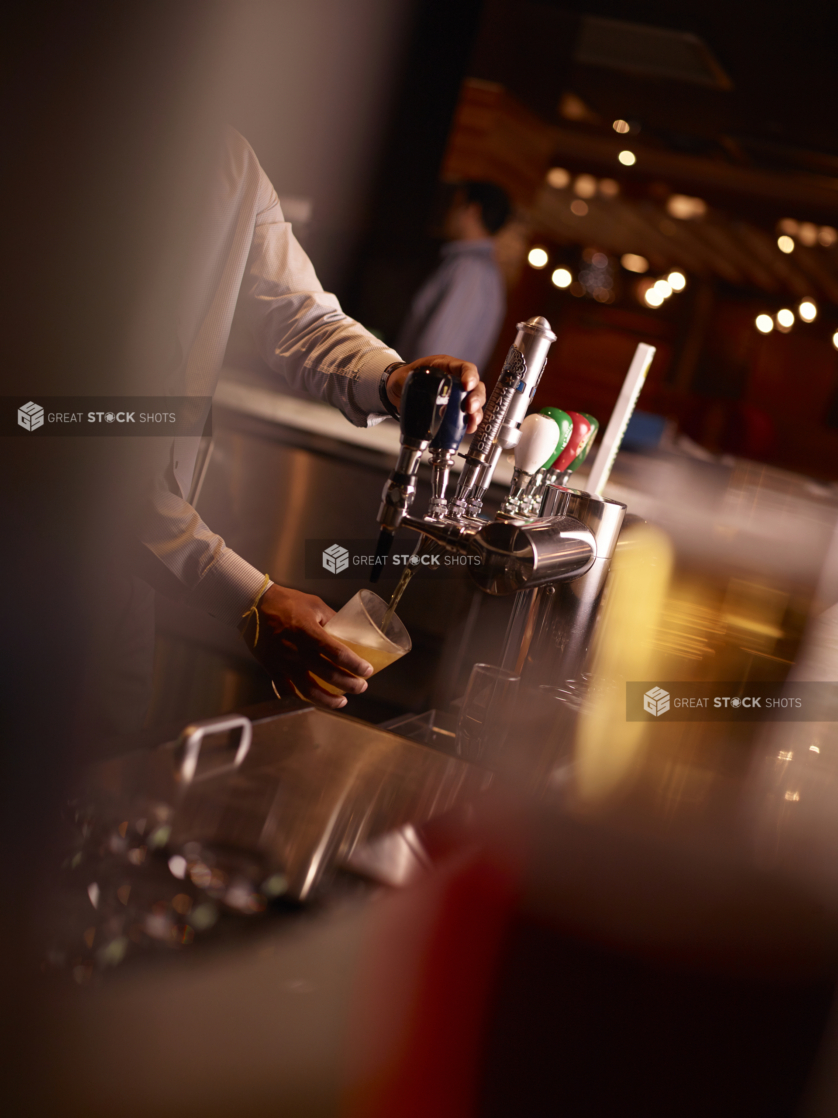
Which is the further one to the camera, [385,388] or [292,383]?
[292,383]

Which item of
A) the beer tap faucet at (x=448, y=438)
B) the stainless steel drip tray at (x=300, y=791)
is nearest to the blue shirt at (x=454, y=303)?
the beer tap faucet at (x=448, y=438)

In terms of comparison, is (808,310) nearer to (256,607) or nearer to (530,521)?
(256,607)

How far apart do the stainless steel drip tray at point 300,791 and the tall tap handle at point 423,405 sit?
292 millimetres

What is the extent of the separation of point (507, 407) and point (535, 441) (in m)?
0.06

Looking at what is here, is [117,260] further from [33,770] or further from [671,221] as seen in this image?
[671,221]

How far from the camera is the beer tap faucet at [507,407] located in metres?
0.88

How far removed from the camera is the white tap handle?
36.5 inches

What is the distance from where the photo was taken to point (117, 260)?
47.5 inches

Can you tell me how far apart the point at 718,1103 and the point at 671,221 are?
8.09 m

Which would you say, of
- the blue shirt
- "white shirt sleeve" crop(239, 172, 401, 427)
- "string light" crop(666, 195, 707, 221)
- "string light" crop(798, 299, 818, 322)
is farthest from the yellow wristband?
"string light" crop(798, 299, 818, 322)

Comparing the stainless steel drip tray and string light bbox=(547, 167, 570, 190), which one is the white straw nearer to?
the stainless steel drip tray

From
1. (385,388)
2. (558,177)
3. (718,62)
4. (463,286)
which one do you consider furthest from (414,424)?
(558,177)

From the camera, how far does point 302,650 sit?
3.54 ft

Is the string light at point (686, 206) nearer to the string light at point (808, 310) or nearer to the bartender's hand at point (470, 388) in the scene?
the string light at point (808, 310)
